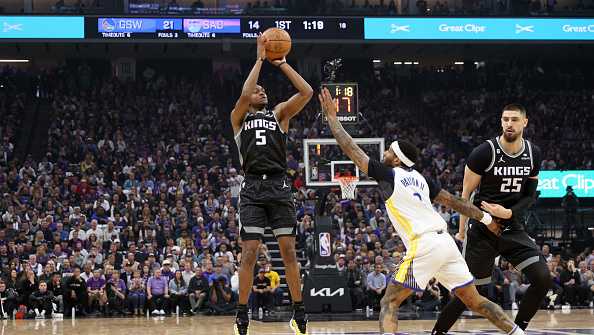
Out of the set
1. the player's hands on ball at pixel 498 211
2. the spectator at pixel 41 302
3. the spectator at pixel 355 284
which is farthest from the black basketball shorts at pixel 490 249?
the spectator at pixel 41 302

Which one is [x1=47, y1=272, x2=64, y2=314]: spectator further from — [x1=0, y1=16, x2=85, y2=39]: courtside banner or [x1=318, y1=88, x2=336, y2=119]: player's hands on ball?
[x1=318, y1=88, x2=336, y2=119]: player's hands on ball

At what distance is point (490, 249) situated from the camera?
30.9 feet

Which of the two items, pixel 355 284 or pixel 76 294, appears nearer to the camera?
pixel 76 294

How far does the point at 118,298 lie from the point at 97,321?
2.19 metres

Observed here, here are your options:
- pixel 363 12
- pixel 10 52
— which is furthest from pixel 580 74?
pixel 10 52

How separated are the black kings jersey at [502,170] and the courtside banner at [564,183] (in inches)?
919

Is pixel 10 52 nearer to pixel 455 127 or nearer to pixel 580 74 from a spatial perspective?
pixel 455 127

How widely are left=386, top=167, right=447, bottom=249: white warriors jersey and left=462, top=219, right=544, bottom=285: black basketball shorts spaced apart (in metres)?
1.25

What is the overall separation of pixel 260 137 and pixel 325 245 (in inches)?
444

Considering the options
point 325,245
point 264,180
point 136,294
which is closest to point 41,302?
point 136,294

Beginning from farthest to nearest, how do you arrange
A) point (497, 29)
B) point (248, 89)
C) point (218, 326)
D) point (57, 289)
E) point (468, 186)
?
point (497, 29) < point (57, 289) < point (218, 326) < point (468, 186) < point (248, 89)

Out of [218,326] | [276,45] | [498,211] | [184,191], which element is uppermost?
[276,45]

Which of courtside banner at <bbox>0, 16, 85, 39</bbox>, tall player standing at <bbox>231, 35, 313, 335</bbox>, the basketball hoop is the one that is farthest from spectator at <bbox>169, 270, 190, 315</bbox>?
tall player standing at <bbox>231, 35, 313, 335</bbox>

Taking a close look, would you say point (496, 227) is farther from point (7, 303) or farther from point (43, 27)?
point (43, 27)
